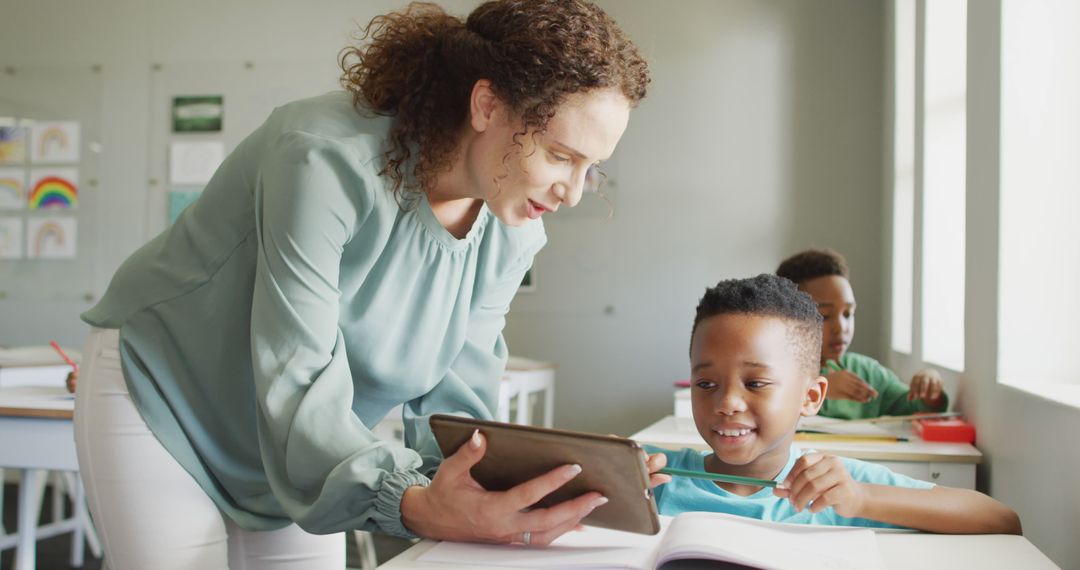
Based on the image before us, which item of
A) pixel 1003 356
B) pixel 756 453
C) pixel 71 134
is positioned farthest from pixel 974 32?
pixel 71 134

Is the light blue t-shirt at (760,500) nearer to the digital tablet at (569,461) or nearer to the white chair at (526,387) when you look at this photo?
the digital tablet at (569,461)

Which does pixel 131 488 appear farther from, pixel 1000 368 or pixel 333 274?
pixel 1000 368

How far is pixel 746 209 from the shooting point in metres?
4.54

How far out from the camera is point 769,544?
34.5 inches

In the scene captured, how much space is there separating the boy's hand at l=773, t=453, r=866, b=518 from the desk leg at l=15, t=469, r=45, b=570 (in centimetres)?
206

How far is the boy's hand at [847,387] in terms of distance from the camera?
2.45m

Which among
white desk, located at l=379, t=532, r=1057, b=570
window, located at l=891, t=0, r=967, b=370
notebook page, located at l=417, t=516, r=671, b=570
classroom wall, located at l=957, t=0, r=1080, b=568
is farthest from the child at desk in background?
notebook page, located at l=417, t=516, r=671, b=570

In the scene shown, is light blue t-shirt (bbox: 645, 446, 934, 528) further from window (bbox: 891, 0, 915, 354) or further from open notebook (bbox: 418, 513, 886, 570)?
window (bbox: 891, 0, 915, 354)

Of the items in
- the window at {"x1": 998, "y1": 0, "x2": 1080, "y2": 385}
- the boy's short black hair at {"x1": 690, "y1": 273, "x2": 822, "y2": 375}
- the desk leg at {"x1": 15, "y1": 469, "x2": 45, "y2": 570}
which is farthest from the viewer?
the desk leg at {"x1": 15, "y1": 469, "x2": 45, "y2": 570}

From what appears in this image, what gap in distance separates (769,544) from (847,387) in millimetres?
1711

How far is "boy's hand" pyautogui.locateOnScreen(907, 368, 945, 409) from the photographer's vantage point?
244 cm

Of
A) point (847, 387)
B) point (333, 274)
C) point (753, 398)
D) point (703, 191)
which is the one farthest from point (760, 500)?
point (703, 191)

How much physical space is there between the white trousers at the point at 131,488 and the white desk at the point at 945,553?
313 mm

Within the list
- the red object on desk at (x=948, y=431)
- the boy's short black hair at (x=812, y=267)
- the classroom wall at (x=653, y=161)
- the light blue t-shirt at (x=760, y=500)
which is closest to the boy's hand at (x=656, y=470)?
the light blue t-shirt at (x=760, y=500)
